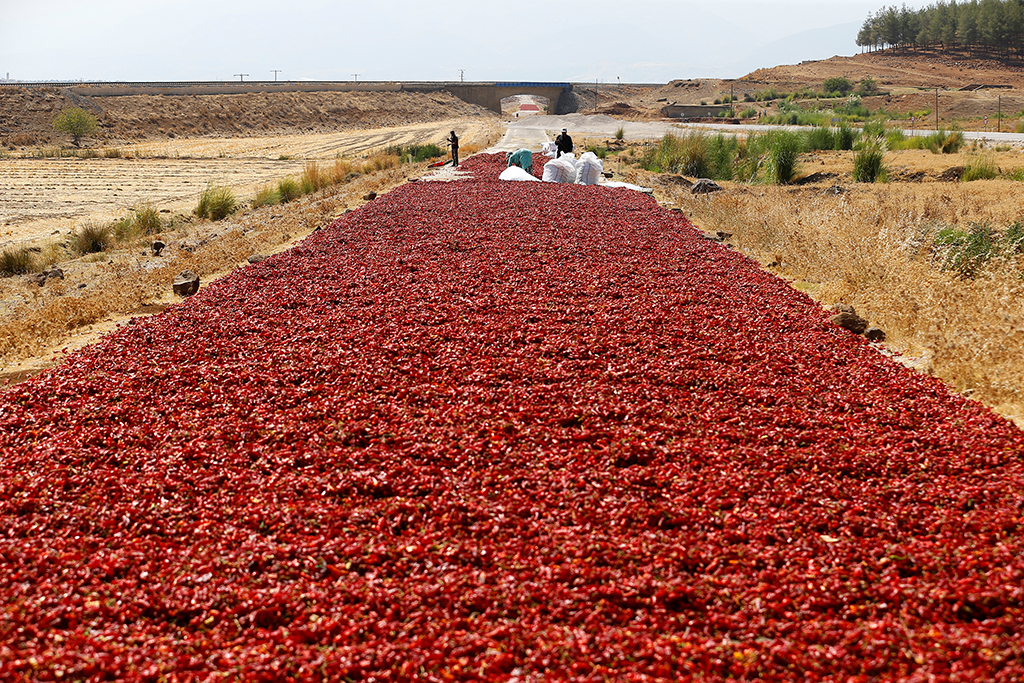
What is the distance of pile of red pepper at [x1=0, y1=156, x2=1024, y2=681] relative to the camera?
11.1 feet

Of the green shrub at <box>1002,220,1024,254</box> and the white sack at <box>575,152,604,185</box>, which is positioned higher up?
the white sack at <box>575,152,604,185</box>

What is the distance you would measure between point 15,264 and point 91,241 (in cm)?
225

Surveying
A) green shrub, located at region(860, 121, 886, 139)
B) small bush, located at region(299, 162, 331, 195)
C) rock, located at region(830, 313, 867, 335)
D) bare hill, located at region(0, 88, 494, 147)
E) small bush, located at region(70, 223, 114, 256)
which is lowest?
rock, located at region(830, 313, 867, 335)

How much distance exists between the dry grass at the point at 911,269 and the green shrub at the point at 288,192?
11.8 m

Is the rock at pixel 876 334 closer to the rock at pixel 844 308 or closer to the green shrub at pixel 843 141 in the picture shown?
the rock at pixel 844 308

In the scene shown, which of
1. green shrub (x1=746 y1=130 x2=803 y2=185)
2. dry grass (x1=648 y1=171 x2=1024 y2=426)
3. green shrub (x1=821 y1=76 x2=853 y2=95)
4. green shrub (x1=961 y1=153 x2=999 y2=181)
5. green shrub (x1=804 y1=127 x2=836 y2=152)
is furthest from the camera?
green shrub (x1=821 y1=76 x2=853 y2=95)

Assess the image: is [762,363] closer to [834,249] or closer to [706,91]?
[834,249]

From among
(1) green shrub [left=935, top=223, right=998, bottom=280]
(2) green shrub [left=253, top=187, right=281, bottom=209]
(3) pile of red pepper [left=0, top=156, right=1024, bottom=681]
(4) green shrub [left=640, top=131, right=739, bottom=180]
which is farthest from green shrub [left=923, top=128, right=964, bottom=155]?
(3) pile of red pepper [left=0, top=156, right=1024, bottom=681]

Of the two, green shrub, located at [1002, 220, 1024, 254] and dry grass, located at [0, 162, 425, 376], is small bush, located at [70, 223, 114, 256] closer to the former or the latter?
dry grass, located at [0, 162, 425, 376]

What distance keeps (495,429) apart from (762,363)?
9.31 feet

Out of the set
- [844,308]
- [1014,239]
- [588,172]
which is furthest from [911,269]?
[588,172]

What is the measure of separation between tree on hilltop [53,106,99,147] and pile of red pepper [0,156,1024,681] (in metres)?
54.4

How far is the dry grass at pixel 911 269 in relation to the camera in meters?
6.79

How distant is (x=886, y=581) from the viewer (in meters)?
3.75
